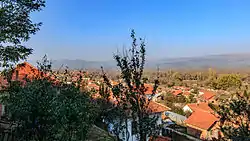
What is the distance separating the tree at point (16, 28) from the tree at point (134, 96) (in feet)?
13.5

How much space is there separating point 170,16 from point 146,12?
365 cm

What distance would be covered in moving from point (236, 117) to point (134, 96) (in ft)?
7.93

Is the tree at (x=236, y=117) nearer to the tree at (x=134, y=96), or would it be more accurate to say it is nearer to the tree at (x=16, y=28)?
the tree at (x=134, y=96)

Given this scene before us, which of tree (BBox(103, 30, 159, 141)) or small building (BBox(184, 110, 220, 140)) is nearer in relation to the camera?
tree (BBox(103, 30, 159, 141))

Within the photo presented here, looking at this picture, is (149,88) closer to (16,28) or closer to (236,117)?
(236,117)

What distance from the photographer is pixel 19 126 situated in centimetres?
548

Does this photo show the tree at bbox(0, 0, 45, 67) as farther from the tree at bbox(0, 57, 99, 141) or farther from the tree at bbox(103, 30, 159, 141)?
the tree at bbox(103, 30, 159, 141)

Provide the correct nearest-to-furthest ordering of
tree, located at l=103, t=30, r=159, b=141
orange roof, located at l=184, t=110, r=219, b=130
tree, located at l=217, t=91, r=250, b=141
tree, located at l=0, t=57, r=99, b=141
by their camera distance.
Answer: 1. tree, located at l=103, t=30, r=159, b=141
2. tree, located at l=0, t=57, r=99, b=141
3. tree, located at l=217, t=91, r=250, b=141
4. orange roof, located at l=184, t=110, r=219, b=130

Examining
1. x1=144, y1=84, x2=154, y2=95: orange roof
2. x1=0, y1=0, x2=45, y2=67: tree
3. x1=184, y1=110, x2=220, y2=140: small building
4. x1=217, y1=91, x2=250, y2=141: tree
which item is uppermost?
x1=0, y1=0, x2=45, y2=67: tree

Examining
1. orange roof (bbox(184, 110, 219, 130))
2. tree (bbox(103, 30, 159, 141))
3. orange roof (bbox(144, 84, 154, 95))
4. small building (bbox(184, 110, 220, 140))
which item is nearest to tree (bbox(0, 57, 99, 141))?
tree (bbox(103, 30, 159, 141))

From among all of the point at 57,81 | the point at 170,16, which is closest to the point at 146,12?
the point at 170,16

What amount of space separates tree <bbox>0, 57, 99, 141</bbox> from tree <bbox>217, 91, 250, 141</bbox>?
3016mm

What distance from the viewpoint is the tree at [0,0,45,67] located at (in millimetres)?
6930

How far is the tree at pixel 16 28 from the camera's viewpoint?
273 inches
